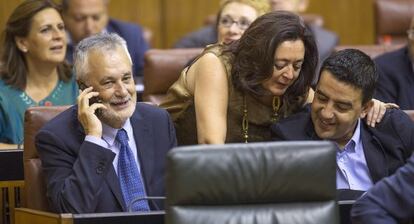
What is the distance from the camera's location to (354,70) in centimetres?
338

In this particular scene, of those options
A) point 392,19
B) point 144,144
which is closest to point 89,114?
point 144,144

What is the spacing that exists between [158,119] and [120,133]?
0.15 meters

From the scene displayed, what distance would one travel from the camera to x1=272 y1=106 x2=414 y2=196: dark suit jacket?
3.44 m

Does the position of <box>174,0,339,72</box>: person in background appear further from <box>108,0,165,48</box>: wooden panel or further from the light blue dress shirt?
the light blue dress shirt

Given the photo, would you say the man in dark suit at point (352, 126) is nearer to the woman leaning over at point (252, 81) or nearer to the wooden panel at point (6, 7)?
the woman leaning over at point (252, 81)

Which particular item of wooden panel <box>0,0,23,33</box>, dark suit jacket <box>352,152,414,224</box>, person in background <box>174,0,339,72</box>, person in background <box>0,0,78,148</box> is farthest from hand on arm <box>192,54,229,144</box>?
wooden panel <box>0,0,23,33</box>

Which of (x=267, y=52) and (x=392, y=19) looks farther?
(x=392, y=19)

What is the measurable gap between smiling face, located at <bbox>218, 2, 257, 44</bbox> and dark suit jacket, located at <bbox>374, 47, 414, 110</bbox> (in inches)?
23.0

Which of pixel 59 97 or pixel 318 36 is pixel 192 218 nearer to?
pixel 59 97

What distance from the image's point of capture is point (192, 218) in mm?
2615

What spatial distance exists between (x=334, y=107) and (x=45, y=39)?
1.72m

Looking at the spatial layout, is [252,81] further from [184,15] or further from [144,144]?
[184,15]

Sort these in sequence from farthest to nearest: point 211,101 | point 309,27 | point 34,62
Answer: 1. point 309,27
2. point 34,62
3. point 211,101

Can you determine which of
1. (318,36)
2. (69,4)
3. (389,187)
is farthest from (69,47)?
(389,187)
